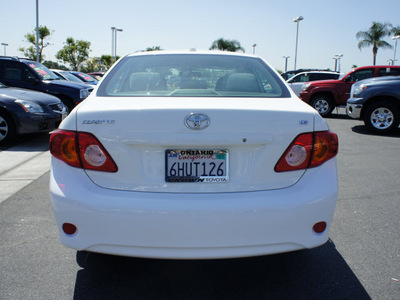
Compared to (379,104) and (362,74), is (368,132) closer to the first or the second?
(379,104)

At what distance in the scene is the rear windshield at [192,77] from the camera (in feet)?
9.18

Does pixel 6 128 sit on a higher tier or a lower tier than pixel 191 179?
lower

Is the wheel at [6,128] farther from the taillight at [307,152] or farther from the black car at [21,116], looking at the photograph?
the taillight at [307,152]

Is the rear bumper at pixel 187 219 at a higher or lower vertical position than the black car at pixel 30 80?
lower

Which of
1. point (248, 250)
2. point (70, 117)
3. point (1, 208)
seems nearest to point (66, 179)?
point (70, 117)

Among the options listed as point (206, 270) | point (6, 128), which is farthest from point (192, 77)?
point (6, 128)

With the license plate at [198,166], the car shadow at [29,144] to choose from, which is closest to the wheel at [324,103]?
the car shadow at [29,144]

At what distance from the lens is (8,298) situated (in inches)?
95.1

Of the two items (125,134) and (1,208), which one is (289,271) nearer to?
(125,134)

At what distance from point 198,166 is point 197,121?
0.85 ft

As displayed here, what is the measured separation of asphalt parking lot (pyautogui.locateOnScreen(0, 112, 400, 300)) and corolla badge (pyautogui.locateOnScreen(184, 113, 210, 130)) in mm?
1090

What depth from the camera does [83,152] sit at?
229 cm

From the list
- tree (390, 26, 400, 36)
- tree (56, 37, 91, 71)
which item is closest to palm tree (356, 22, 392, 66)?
tree (390, 26, 400, 36)

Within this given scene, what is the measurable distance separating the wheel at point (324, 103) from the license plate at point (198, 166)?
483 inches
